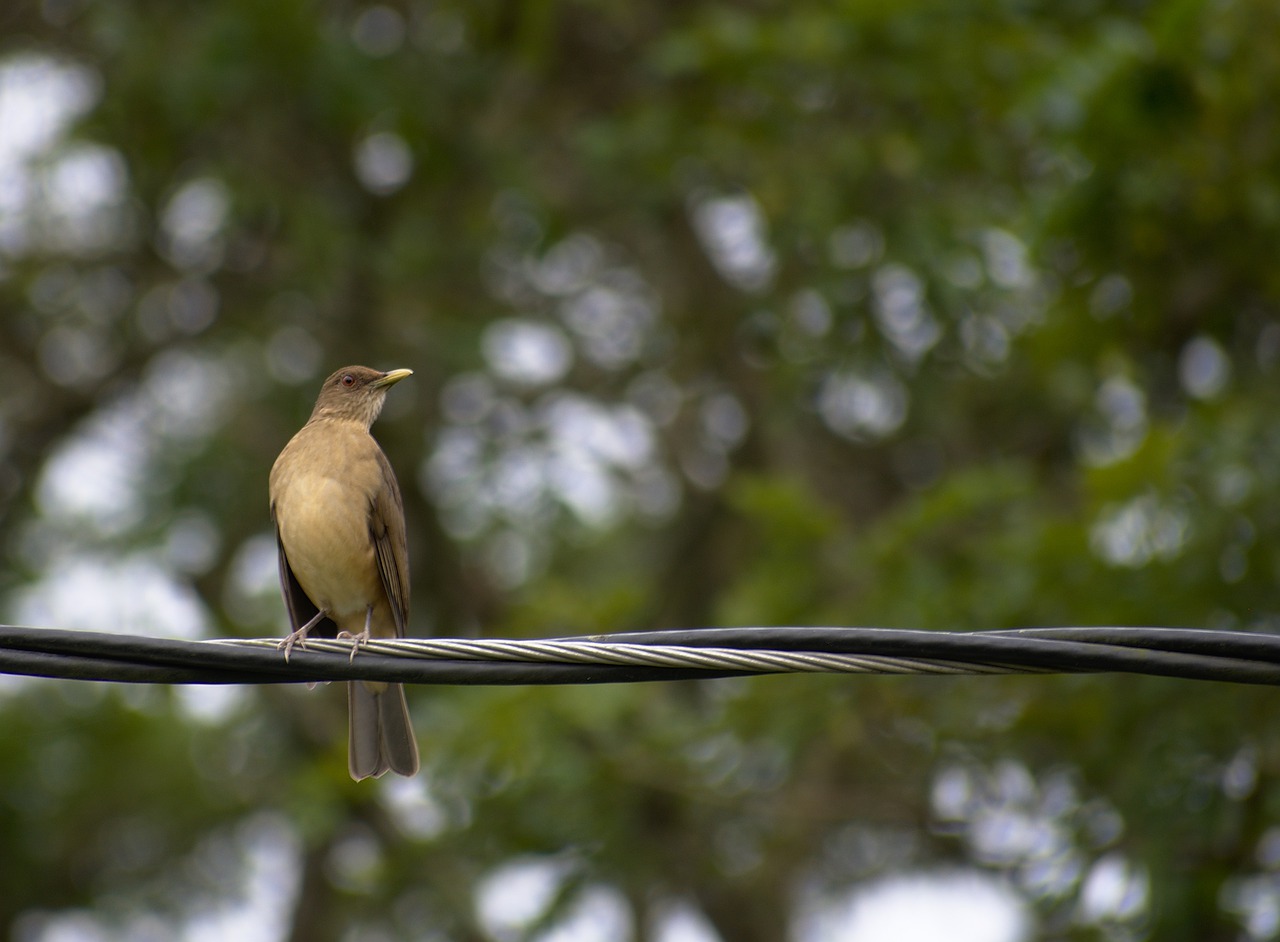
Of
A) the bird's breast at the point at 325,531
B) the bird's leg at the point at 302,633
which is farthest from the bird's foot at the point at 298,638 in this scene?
the bird's breast at the point at 325,531

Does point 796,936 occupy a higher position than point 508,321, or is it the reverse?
point 508,321

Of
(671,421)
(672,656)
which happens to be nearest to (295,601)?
(672,656)

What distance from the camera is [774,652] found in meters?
3.17

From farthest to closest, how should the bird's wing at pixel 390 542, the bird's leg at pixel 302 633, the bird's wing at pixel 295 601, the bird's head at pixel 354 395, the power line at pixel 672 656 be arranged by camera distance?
1. the bird's head at pixel 354 395
2. the bird's wing at pixel 295 601
3. the bird's wing at pixel 390 542
4. the bird's leg at pixel 302 633
5. the power line at pixel 672 656

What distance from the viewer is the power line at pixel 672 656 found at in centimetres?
313

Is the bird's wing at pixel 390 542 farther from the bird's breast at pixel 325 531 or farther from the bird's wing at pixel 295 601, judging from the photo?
A: the bird's wing at pixel 295 601

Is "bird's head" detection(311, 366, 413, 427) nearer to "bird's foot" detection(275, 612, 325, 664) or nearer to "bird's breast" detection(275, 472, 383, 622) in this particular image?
"bird's breast" detection(275, 472, 383, 622)

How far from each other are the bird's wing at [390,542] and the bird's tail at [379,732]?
0.90 feet

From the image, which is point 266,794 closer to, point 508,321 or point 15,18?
point 508,321

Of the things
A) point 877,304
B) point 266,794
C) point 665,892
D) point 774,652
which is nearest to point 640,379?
point 877,304

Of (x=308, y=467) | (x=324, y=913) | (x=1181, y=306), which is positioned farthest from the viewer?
(x=324, y=913)

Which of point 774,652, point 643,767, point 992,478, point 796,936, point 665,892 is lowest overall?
point 796,936

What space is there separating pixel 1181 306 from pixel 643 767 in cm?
346

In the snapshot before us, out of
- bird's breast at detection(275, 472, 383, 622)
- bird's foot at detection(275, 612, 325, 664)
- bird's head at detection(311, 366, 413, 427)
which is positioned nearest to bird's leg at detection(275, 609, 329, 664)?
bird's foot at detection(275, 612, 325, 664)
